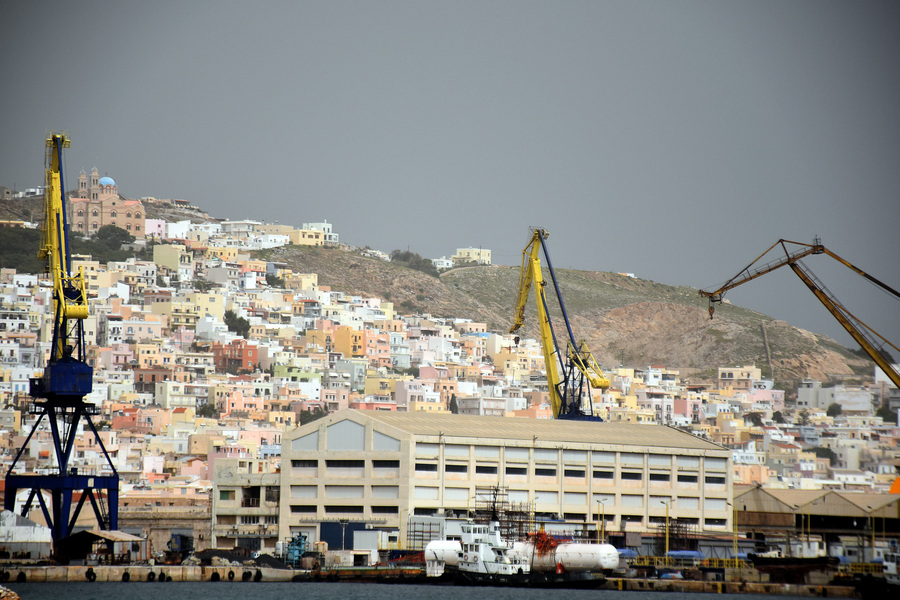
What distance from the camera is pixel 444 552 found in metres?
66.6

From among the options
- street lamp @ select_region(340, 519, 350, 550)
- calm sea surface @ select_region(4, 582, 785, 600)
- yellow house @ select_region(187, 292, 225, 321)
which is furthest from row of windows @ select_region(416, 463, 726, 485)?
yellow house @ select_region(187, 292, 225, 321)

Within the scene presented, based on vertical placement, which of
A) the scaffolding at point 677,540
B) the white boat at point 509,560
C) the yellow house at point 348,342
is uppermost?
the yellow house at point 348,342

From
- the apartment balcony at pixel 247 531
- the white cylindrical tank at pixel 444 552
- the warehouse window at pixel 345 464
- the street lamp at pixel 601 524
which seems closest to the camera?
the white cylindrical tank at pixel 444 552

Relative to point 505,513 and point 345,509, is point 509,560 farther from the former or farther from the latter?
point 345,509

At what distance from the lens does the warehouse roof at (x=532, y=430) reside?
7856 cm

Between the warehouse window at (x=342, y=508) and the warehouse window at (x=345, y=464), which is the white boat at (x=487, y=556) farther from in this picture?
the warehouse window at (x=345, y=464)

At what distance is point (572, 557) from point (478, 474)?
43.5ft

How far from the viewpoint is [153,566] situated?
66.8 m

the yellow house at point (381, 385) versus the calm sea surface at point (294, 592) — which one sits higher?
the yellow house at point (381, 385)

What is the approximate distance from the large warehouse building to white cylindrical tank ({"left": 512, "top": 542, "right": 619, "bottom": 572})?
32.1ft

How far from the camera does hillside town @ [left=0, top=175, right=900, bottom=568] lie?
84250mm

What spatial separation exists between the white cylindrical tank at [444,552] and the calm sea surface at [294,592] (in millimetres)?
1297

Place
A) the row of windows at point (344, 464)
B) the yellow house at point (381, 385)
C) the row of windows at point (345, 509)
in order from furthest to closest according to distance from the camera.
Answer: the yellow house at point (381, 385), the row of windows at point (344, 464), the row of windows at point (345, 509)

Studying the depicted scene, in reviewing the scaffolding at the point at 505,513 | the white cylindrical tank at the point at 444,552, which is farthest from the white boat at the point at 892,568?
the white cylindrical tank at the point at 444,552
